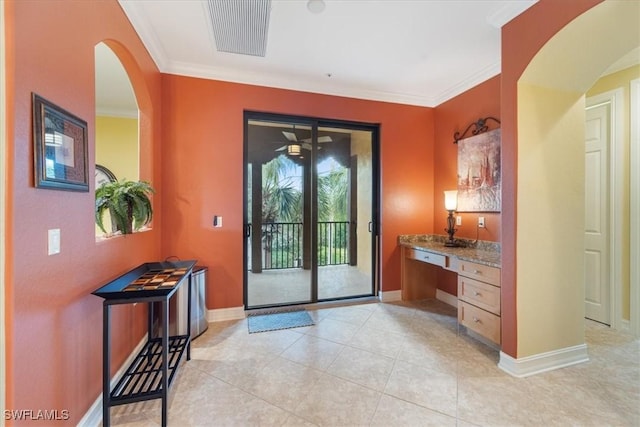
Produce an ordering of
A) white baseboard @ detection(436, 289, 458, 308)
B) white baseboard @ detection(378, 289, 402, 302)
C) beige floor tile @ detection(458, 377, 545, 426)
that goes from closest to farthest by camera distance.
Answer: beige floor tile @ detection(458, 377, 545, 426)
white baseboard @ detection(436, 289, 458, 308)
white baseboard @ detection(378, 289, 402, 302)

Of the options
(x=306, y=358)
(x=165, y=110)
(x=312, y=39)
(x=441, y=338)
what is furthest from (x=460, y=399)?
(x=165, y=110)

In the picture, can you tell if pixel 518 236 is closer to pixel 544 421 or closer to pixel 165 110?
pixel 544 421

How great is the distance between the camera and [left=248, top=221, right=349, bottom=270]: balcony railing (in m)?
3.59

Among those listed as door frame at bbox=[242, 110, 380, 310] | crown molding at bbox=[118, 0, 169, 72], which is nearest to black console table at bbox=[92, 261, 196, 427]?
door frame at bbox=[242, 110, 380, 310]

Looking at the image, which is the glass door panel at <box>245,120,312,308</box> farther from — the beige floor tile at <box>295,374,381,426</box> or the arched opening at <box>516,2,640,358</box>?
the arched opening at <box>516,2,640,358</box>

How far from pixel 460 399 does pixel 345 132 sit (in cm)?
319

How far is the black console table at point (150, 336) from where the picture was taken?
150 cm

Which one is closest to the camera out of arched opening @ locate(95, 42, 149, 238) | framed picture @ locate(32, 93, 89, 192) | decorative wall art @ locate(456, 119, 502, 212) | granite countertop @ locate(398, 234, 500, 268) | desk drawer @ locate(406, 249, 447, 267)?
framed picture @ locate(32, 93, 89, 192)

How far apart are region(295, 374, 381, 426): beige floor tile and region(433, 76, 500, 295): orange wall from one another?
2.18 meters

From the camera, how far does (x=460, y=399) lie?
1800mm

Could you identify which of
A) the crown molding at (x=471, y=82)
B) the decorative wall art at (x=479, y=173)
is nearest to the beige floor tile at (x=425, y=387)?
the decorative wall art at (x=479, y=173)

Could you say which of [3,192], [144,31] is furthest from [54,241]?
[144,31]

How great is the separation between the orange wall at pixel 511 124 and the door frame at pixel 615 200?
172cm

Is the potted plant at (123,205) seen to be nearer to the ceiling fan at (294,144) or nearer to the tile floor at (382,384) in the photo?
the tile floor at (382,384)
